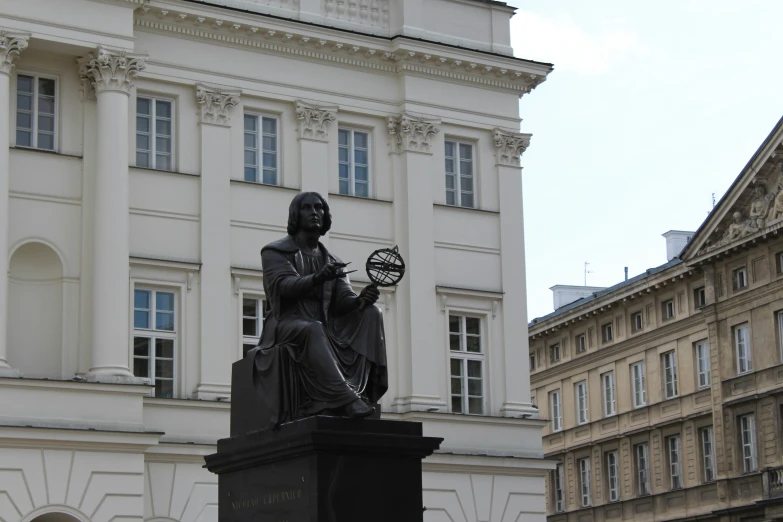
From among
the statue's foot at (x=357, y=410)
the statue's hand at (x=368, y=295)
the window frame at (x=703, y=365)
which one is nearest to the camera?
the statue's foot at (x=357, y=410)

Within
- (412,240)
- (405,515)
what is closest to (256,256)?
(412,240)

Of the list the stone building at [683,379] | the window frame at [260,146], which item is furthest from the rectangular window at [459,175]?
the stone building at [683,379]

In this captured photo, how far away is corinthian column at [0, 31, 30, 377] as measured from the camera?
29.3 meters

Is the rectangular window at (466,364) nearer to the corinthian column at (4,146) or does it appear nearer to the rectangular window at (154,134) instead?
the rectangular window at (154,134)

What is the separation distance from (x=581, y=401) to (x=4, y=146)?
35.7 m

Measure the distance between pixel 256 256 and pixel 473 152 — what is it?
6.15 m

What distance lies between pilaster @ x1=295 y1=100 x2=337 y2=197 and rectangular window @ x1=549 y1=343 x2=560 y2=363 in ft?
98.7

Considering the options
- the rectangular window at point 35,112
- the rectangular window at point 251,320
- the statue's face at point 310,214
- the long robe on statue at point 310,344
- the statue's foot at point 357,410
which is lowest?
the statue's foot at point 357,410

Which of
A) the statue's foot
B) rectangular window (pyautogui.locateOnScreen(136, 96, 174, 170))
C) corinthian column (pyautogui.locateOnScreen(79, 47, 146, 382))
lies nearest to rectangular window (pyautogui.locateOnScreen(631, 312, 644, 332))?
rectangular window (pyautogui.locateOnScreen(136, 96, 174, 170))

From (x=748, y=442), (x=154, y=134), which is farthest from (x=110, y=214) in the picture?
(x=748, y=442)

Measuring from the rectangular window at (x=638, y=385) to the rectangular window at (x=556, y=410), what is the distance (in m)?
5.73

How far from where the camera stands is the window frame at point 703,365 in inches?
2098

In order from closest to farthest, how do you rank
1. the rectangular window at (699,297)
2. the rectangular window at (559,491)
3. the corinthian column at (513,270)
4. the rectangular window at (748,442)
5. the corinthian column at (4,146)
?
the corinthian column at (4,146)
the corinthian column at (513,270)
the rectangular window at (748,442)
the rectangular window at (699,297)
the rectangular window at (559,491)

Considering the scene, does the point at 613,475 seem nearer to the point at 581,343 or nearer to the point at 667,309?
the point at 581,343
